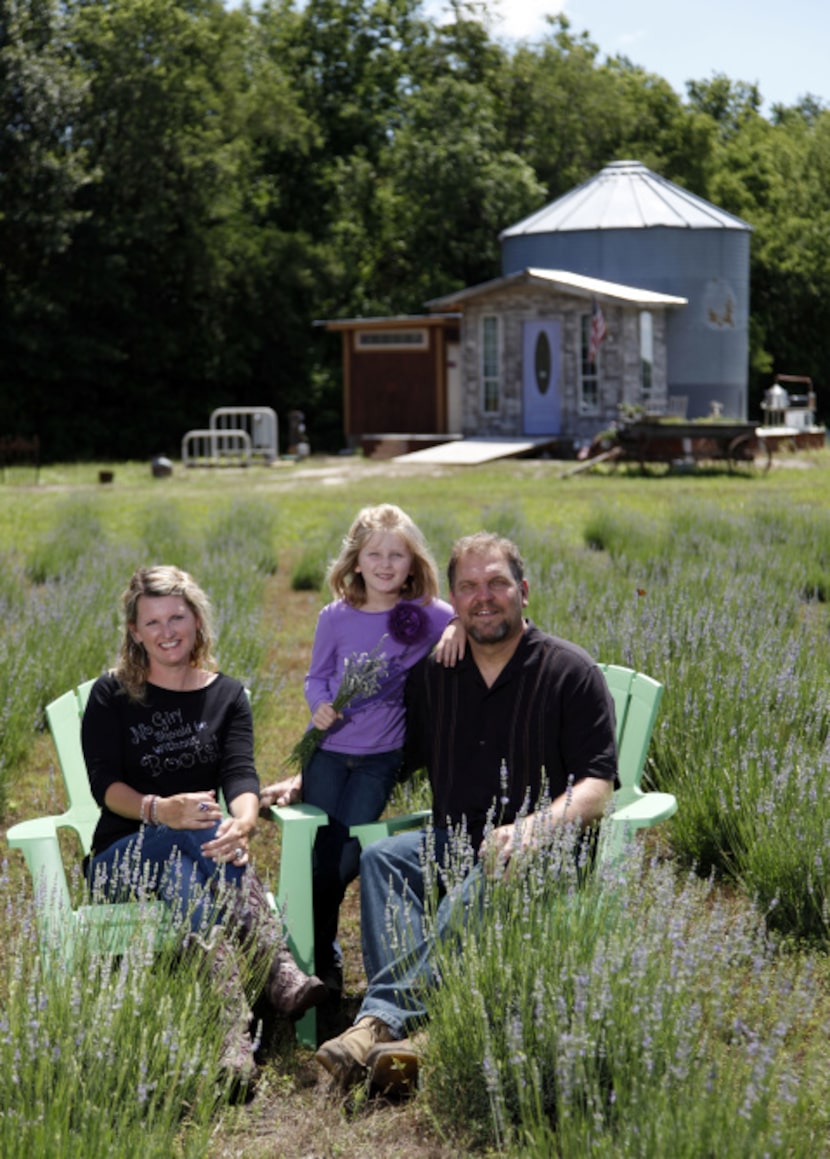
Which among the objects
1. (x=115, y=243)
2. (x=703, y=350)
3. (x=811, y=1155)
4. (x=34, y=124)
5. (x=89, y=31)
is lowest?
(x=811, y=1155)

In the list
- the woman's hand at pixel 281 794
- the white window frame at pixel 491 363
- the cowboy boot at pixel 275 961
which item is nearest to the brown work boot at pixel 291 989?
the cowboy boot at pixel 275 961

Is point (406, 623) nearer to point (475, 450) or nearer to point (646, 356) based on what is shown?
point (475, 450)

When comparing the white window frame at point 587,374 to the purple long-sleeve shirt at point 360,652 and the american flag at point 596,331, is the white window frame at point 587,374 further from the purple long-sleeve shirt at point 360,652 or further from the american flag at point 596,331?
the purple long-sleeve shirt at point 360,652

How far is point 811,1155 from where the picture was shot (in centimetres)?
255

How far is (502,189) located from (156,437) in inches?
395

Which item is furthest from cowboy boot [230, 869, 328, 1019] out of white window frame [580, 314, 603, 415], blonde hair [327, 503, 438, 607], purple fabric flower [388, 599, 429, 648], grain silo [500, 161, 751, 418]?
grain silo [500, 161, 751, 418]

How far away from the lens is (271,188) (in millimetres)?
38562

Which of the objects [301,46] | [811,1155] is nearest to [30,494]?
[811,1155]

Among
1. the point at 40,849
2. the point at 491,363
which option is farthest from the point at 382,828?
the point at 491,363

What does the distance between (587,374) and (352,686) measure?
76.8ft

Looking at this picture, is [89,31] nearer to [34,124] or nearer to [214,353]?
[34,124]

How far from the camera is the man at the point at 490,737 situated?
372cm

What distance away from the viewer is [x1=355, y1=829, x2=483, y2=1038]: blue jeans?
133 inches

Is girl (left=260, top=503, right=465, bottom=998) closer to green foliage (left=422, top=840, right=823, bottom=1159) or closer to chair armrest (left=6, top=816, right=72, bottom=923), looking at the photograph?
chair armrest (left=6, top=816, right=72, bottom=923)
